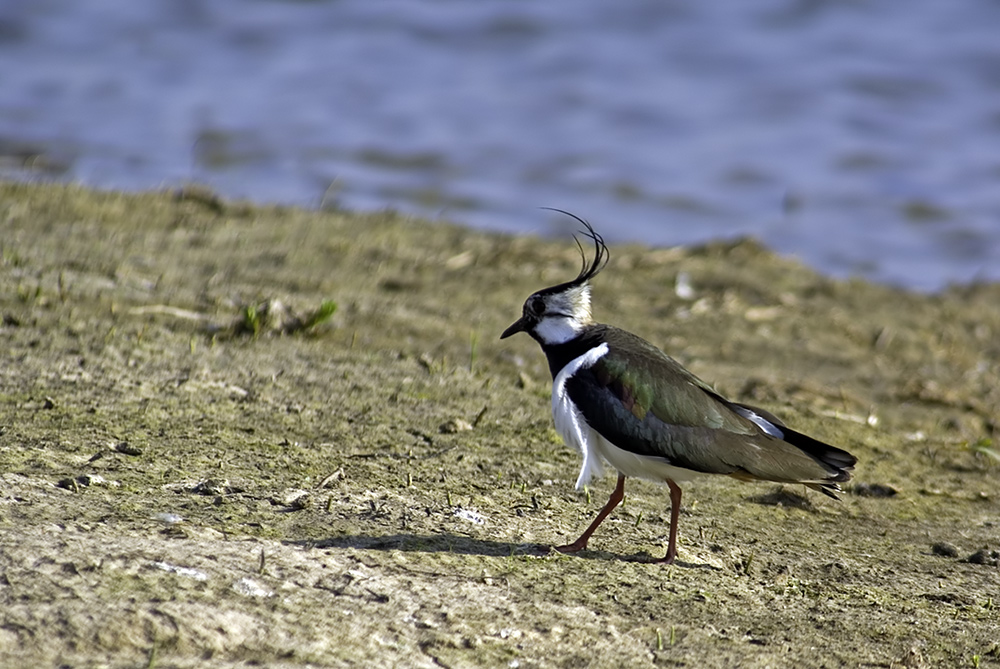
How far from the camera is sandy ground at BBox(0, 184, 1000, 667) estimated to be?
3971mm

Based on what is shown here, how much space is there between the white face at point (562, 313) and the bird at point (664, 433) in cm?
26

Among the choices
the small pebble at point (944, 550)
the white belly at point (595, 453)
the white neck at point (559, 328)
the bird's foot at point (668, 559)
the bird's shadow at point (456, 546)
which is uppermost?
the white neck at point (559, 328)

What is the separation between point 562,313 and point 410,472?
3.08ft

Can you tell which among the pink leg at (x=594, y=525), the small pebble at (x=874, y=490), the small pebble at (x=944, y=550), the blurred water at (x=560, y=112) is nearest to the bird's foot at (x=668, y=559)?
the pink leg at (x=594, y=525)

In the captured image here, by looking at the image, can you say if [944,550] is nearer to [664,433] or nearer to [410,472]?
[664,433]

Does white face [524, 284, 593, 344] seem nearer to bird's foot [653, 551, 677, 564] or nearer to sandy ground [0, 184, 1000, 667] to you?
sandy ground [0, 184, 1000, 667]

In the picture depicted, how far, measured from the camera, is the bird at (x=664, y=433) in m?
4.83

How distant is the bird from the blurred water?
229 inches

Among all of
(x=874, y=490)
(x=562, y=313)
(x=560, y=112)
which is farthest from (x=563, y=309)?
(x=560, y=112)

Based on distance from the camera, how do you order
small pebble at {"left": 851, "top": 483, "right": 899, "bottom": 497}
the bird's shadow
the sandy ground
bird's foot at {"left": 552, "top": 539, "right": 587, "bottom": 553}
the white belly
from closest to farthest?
the sandy ground → the bird's shadow → bird's foot at {"left": 552, "top": 539, "right": 587, "bottom": 553} → the white belly → small pebble at {"left": 851, "top": 483, "right": 899, "bottom": 497}

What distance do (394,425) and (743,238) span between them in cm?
495

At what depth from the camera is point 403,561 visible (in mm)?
4438

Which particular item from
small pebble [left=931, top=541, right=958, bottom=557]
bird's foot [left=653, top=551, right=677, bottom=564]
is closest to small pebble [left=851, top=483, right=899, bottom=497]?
small pebble [left=931, top=541, right=958, bottom=557]

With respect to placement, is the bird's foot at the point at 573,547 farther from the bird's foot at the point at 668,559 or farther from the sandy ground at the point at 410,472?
the bird's foot at the point at 668,559
